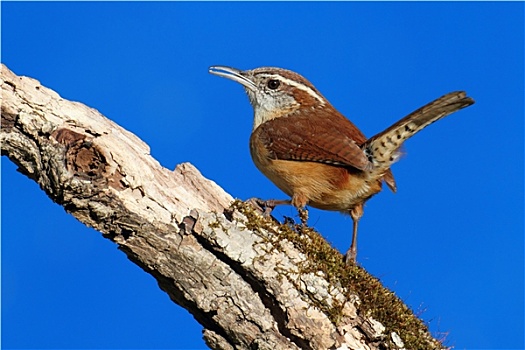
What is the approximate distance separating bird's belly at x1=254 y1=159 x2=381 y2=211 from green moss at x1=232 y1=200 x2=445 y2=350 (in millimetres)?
708

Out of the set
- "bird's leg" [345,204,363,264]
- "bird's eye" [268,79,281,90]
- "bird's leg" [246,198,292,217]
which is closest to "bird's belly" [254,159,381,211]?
"bird's leg" [345,204,363,264]

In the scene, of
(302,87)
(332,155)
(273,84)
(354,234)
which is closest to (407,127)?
(332,155)

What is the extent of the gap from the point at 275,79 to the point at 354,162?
1.70m

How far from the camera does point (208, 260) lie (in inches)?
170

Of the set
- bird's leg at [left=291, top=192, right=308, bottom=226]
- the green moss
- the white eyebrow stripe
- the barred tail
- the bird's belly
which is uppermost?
the white eyebrow stripe

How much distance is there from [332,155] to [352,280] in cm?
120

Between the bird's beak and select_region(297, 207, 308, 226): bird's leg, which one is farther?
the bird's beak

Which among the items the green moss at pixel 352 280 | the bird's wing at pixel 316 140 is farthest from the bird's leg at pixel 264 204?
the bird's wing at pixel 316 140

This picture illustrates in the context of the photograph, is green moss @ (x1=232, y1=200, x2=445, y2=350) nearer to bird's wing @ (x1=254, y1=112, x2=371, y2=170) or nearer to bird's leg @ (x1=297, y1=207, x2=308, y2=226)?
bird's leg @ (x1=297, y1=207, x2=308, y2=226)

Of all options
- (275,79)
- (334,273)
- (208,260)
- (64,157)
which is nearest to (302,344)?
(334,273)

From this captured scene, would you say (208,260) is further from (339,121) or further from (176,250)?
(339,121)

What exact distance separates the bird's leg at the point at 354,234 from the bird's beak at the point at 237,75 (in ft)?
5.81

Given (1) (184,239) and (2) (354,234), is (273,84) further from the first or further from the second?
(1) (184,239)

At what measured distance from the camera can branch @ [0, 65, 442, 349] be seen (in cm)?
425
